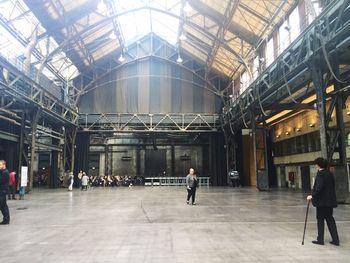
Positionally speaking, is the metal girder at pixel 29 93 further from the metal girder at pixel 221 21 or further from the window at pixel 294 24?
the window at pixel 294 24

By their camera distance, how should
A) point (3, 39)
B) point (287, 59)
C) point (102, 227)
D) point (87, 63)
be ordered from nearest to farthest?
point (102, 227), point (287, 59), point (3, 39), point (87, 63)

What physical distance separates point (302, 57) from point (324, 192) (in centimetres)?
→ 1036

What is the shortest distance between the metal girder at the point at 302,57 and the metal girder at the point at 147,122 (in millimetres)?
12370

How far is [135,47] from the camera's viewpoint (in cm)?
3853

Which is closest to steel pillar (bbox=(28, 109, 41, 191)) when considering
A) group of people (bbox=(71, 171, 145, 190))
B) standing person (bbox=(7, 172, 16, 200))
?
standing person (bbox=(7, 172, 16, 200))

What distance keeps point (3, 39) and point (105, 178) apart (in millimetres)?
19395

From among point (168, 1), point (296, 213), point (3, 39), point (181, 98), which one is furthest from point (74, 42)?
point (296, 213)

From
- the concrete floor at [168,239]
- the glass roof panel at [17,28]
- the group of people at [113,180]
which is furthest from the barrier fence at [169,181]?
the concrete floor at [168,239]

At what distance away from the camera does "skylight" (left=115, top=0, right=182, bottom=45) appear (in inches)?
1078

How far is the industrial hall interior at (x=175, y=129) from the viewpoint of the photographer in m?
6.97

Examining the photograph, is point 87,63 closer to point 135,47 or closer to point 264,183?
point 135,47

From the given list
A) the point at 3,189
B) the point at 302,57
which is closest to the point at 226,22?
the point at 302,57

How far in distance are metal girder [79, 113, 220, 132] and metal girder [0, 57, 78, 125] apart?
16.7 ft

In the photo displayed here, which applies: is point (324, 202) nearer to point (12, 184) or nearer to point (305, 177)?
point (12, 184)
